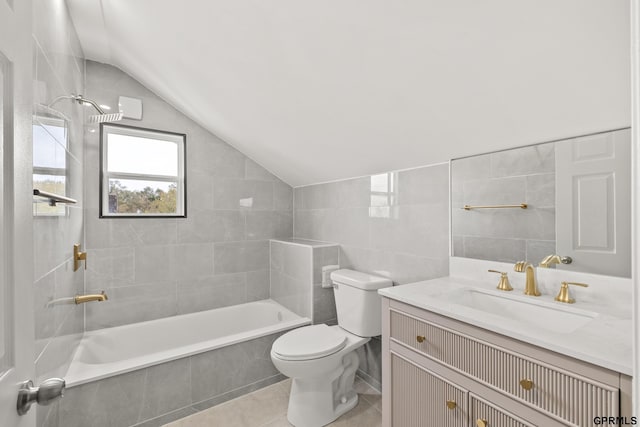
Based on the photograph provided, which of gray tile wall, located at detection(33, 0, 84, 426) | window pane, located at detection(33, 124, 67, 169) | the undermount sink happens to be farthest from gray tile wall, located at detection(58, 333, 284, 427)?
the undermount sink

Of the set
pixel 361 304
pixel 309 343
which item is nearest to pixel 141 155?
pixel 309 343

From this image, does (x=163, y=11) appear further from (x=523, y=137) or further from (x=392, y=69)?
(x=523, y=137)

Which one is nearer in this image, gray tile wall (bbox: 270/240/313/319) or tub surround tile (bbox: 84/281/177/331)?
tub surround tile (bbox: 84/281/177/331)

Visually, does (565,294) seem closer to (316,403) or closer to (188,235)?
(316,403)

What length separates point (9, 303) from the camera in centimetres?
58

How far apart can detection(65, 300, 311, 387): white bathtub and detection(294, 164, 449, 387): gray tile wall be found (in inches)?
29.4

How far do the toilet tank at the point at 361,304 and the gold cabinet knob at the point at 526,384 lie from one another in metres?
1.10

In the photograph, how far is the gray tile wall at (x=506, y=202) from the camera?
55.8 inches

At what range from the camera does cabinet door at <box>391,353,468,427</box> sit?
3.85ft

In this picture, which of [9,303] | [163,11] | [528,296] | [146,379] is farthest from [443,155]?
[146,379]

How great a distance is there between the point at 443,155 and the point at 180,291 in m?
2.48

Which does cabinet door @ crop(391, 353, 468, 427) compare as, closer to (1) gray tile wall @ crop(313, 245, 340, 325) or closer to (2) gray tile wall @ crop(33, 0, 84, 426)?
(1) gray tile wall @ crop(313, 245, 340, 325)

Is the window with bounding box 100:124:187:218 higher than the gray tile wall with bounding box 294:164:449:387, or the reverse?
the window with bounding box 100:124:187:218

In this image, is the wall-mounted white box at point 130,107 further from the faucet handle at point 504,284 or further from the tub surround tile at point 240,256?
the faucet handle at point 504,284
